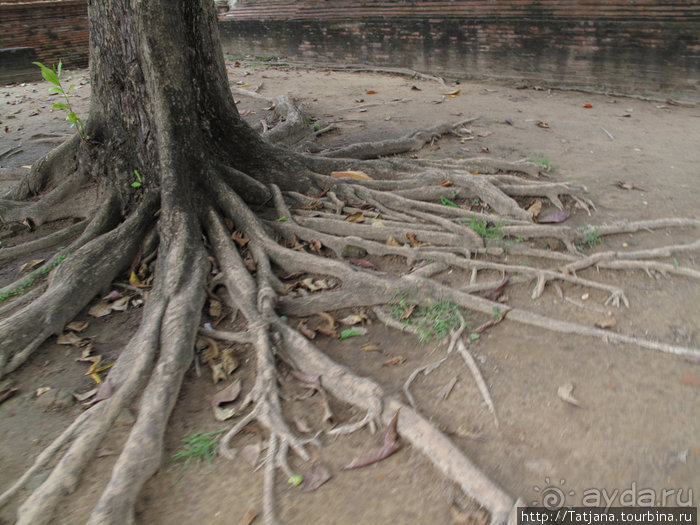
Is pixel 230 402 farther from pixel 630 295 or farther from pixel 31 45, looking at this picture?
pixel 31 45

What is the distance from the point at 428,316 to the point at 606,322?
35.9 inches

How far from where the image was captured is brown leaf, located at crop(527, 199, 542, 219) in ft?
12.1

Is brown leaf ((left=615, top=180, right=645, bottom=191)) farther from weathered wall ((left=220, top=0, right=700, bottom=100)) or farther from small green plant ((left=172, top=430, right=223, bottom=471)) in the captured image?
weathered wall ((left=220, top=0, right=700, bottom=100))

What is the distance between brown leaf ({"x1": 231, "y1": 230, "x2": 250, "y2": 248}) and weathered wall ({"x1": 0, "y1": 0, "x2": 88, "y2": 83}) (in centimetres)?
1069

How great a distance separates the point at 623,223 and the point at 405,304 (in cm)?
170

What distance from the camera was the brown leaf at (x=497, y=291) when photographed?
2.91 m

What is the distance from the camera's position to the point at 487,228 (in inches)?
137

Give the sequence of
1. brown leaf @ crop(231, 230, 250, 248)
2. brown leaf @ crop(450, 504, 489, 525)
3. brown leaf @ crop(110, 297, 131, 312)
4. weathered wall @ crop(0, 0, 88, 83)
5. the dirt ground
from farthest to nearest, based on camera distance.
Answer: weathered wall @ crop(0, 0, 88, 83)
brown leaf @ crop(231, 230, 250, 248)
brown leaf @ crop(110, 297, 131, 312)
the dirt ground
brown leaf @ crop(450, 504, 489, 525)

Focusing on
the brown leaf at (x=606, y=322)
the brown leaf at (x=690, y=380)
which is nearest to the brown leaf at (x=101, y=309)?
the brown leaf at (x=606, y=322)

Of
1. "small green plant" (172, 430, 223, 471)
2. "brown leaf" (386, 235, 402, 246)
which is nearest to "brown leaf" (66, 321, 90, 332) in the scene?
"small green plant" (172, 430, 223, 471)

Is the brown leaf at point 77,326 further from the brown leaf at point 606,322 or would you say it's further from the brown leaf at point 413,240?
the brown leaf at point 606,322

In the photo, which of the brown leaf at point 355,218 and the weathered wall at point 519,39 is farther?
the weathered wall at point 519,39

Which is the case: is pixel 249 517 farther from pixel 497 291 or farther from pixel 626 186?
pixel 626 186

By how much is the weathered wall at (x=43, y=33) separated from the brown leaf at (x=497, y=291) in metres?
12.3
